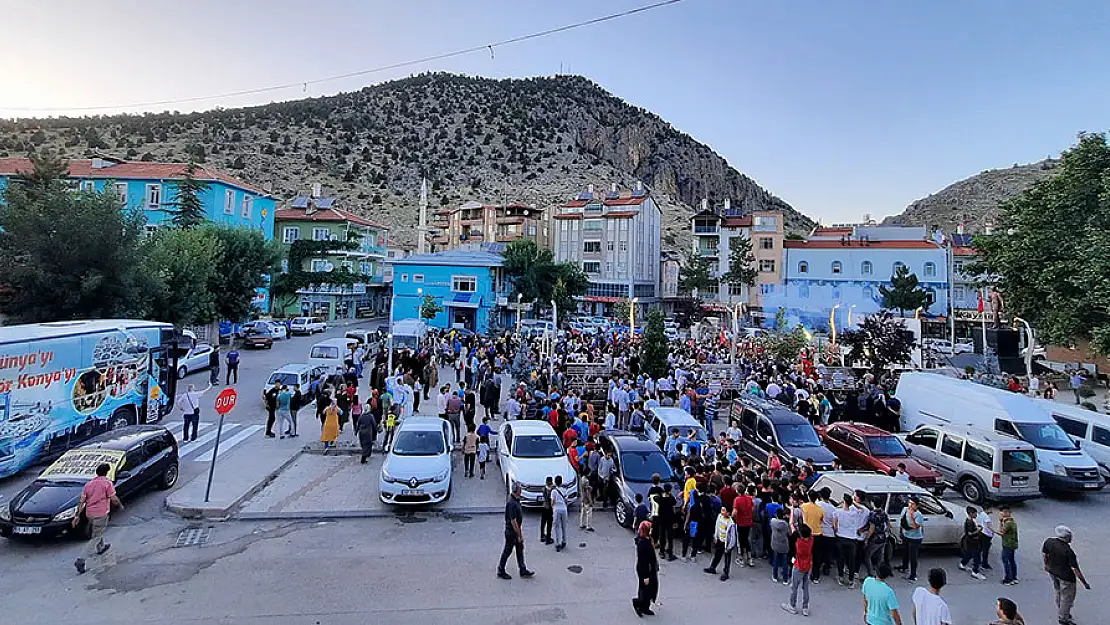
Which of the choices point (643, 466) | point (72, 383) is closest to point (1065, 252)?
point (643, 466)

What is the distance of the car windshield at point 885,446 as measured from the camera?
13.2 metres

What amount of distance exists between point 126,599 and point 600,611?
6035 millimetres

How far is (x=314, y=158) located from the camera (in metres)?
A: 88.9

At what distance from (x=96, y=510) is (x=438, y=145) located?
337 feet

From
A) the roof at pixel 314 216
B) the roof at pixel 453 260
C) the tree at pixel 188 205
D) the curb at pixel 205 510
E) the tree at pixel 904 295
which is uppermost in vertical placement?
the roof at pixel 314 216

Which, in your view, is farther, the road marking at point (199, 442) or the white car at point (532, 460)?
the road marking at point (199, 442)

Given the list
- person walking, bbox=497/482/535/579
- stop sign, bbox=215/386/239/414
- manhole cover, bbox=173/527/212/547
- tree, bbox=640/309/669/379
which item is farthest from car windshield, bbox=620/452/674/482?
tree, bbox=640/309/669/379

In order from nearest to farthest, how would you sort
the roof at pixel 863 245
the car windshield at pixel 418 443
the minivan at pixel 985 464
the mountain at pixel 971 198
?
the minivan at pixel 985 464 < the car windshield at pixel 418 443 < the roof at pixel 863 245 < the mountain at pixel 971 198

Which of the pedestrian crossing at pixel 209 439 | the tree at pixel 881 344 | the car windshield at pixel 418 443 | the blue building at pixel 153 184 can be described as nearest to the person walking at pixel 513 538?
the car windshield at pixel 418 443

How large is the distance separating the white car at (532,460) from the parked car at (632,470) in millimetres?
867

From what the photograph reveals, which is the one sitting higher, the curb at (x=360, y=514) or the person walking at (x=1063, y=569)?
the person walking at (x=1063, y=569)

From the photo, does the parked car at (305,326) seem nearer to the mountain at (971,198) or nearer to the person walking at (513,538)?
the person walking at (513,538)

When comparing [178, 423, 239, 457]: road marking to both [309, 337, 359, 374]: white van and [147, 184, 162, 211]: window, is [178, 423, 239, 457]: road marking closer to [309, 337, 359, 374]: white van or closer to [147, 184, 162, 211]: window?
[309, 337, 359, 374]: white van

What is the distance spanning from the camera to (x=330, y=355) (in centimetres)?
2417
